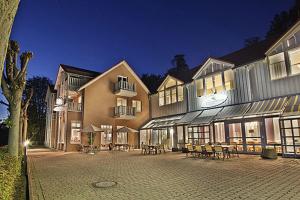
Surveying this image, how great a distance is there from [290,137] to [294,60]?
5.15 m

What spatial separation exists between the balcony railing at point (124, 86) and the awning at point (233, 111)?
11623 mm

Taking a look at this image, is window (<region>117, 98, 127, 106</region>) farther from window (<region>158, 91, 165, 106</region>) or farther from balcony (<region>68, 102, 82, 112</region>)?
balcony (<region>68, 102, 82, 112</region>)

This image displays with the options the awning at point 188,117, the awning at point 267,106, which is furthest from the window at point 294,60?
the awning at point 188,117

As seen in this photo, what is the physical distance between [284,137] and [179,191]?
10291 millimetres

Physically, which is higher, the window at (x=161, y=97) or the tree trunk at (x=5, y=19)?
the window at (x=161, y=97)

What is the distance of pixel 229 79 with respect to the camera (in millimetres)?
17531

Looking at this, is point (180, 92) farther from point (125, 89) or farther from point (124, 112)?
point (124, 112)

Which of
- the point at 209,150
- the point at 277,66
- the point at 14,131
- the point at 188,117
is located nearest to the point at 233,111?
the point at 277,66

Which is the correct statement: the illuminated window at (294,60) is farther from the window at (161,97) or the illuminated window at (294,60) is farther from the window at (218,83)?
the window at (161,97)

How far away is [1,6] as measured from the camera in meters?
1.99

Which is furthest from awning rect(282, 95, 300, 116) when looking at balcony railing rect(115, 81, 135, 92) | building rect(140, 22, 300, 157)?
balcony railing rect(115, 81, 135, 92)

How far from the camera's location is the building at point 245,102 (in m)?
13.5

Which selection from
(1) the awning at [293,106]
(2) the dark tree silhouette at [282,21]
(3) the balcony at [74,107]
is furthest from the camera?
(2) the dark tree silhouette at [282,21]

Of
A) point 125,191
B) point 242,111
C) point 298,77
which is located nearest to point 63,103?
point 242,111
